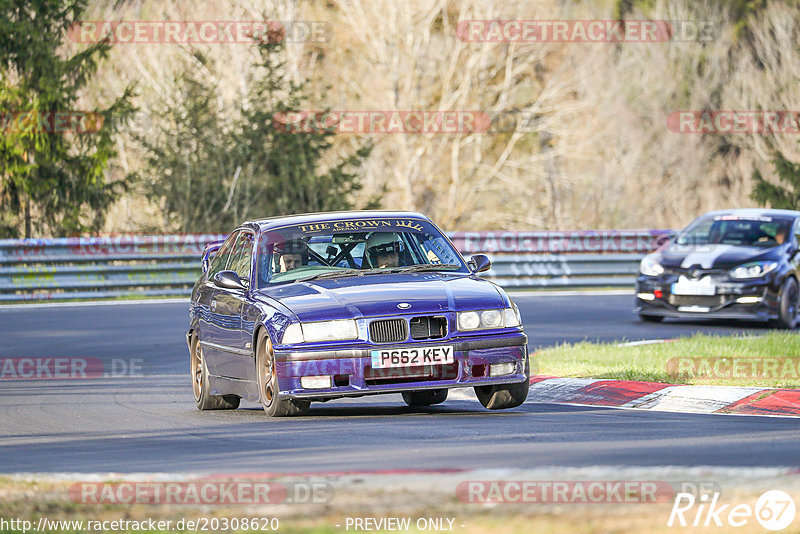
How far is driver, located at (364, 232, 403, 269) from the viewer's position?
11.0m

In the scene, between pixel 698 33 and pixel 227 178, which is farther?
pixel 698 33

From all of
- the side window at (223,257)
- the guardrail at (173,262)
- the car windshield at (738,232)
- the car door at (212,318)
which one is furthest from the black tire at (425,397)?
the guardrail at (173,262)

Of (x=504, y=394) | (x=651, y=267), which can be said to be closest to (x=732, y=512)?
(x=504, y=394)

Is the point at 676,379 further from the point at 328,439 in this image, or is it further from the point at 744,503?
the point at 744,503

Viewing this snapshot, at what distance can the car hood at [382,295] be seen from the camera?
383 inches

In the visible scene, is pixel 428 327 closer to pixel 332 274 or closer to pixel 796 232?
pixel 332 274

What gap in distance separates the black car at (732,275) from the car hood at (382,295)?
28.0 ft

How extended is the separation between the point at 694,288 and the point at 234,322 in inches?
359

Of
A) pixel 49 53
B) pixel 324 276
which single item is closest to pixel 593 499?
pixel 324 276

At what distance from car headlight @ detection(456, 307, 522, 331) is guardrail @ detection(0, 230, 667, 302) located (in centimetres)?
1423

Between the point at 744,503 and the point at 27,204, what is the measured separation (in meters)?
24.1

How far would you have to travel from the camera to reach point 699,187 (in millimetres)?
58438

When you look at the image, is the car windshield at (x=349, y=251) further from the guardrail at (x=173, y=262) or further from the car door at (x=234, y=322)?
the guardrail at (x=173, y=262)

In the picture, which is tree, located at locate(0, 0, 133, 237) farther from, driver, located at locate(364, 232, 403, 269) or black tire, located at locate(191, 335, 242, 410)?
driver, located at locate(364, 232, 403, 269)
